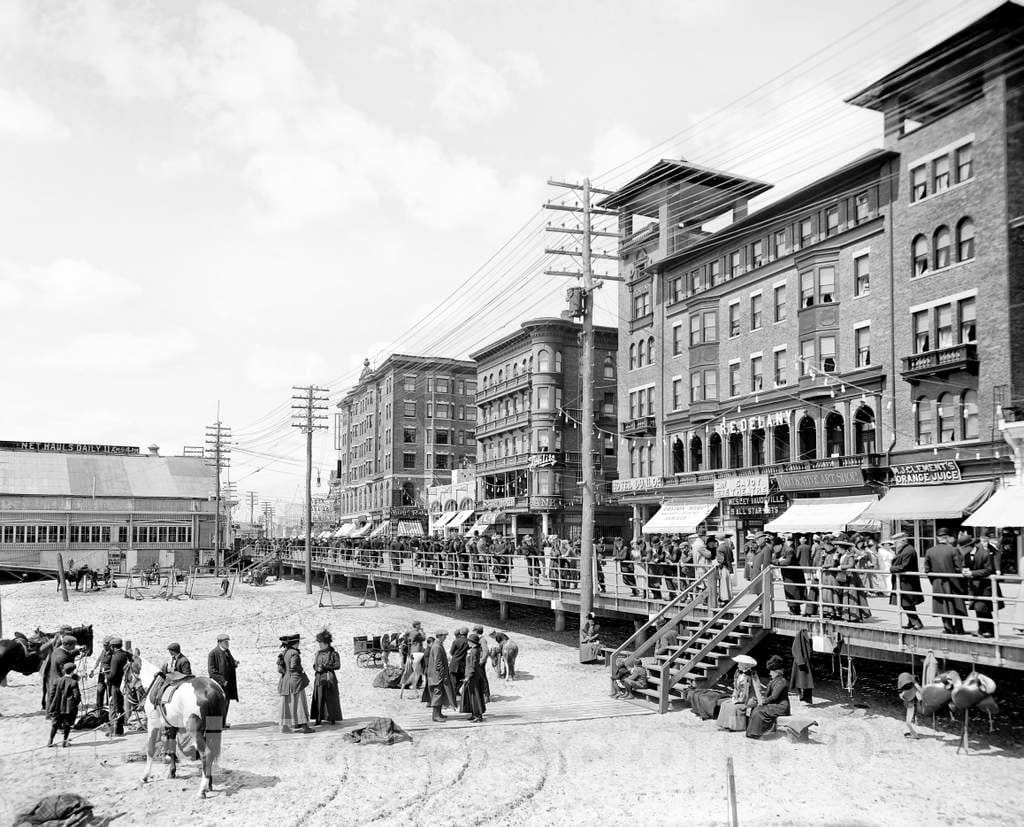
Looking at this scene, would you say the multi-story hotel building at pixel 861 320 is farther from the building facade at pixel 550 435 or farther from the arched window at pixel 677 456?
the building facade at pixel 550 435

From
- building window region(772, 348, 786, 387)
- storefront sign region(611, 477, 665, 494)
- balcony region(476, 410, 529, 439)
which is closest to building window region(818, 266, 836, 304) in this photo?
building window region(772, 348, 786, 387)

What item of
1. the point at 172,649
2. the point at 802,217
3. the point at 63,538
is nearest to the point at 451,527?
the point at 63,538

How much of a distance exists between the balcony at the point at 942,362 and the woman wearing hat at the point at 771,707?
20003 millimetres

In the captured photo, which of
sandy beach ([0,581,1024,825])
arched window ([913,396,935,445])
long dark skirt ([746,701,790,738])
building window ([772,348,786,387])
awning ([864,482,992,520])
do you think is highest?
building window ([772,348,786,387])

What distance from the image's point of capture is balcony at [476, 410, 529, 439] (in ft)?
224

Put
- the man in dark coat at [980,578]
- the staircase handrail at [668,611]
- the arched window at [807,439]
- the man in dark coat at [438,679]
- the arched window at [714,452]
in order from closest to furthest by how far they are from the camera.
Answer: the man in dark coat at [980,578] < the man in dark coat at [438,679] < the staircase handrail at [668,611] < the arched window at [807,439] < the arched window at [714,452]

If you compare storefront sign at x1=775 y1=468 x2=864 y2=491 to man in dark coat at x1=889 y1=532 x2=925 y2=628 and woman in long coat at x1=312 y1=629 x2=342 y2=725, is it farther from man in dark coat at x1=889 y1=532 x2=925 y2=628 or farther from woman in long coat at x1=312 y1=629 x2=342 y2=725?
woman in long coat at x1=312 y1=629 x2=342 y2=725

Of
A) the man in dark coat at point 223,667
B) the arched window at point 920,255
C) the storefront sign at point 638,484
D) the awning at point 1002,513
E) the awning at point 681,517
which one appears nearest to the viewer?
the man in dark coat at point 223,667

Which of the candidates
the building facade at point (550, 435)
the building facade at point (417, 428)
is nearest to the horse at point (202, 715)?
the building facade at point (550, 435)

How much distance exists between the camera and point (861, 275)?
39062 mm

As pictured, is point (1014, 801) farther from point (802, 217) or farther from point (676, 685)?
point (802, 217)

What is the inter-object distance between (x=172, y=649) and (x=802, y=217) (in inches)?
1369

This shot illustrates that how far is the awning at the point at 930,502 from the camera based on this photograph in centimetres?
3106

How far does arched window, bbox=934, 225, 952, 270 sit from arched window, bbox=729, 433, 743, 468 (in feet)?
44.2
